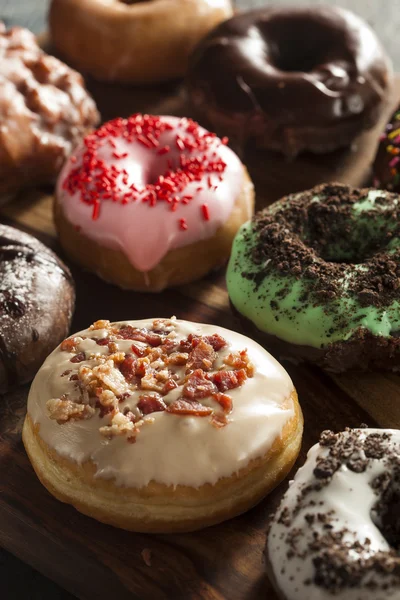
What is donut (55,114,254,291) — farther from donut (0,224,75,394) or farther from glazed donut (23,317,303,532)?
glazed donut (23,317,303,532)

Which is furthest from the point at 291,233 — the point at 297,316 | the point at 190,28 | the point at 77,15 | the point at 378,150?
the point at 77,15

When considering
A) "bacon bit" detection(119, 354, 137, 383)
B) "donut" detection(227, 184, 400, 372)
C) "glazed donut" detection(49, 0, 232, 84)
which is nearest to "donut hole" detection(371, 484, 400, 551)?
"donut" detection(227, 184, 400, 372)

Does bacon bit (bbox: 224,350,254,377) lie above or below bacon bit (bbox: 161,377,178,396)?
above

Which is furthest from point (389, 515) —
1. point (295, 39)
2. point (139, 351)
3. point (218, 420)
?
point (295, 39)

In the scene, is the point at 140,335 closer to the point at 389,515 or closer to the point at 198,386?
the point at 198,386

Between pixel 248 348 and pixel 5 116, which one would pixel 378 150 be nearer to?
pixel 248 348

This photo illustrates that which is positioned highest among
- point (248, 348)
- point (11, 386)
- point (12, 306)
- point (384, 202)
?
point (384, 202)
